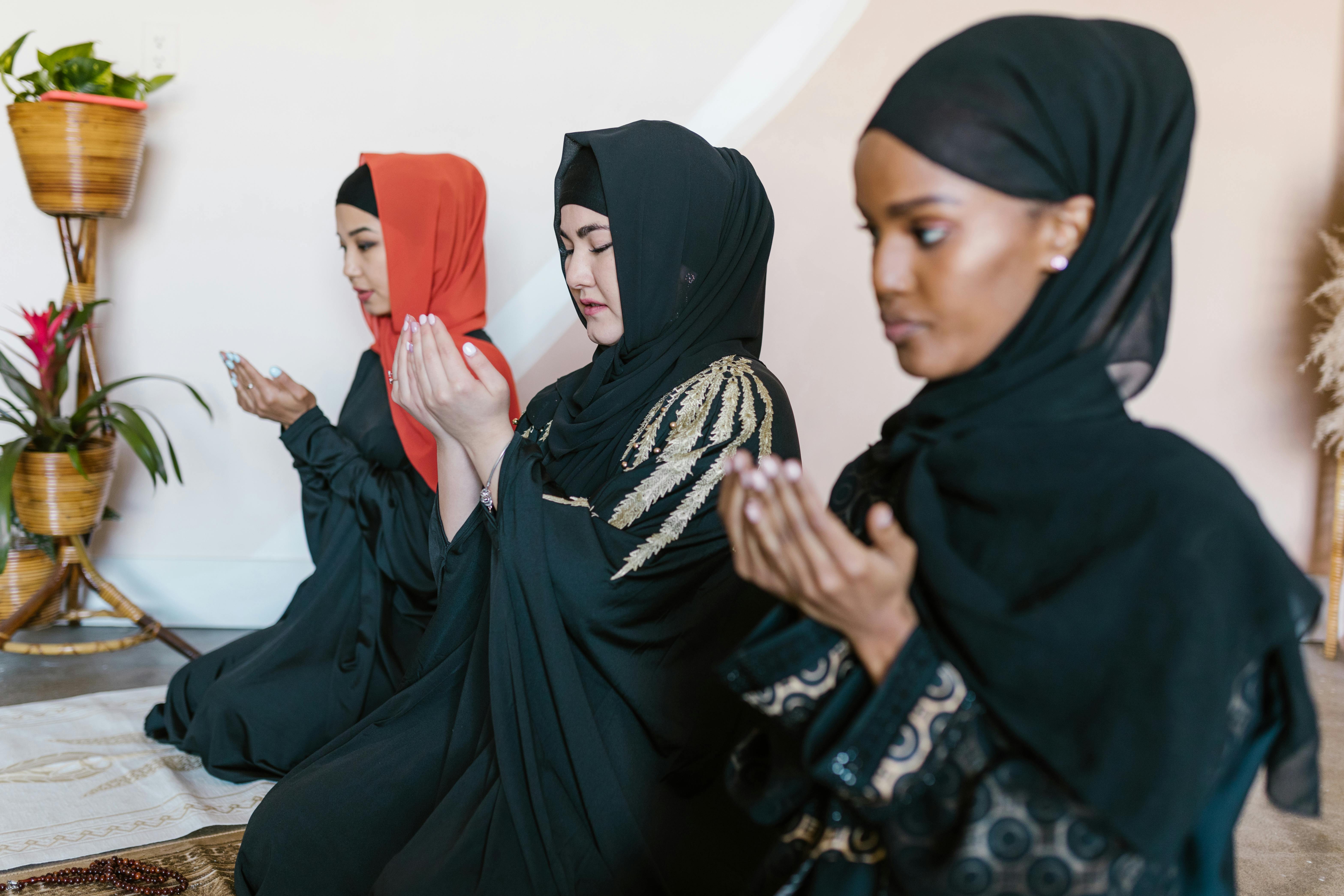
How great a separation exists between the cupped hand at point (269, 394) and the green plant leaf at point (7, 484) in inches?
27.5

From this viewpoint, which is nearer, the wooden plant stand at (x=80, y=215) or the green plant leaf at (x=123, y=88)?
the wooden plant stand at (x=80, y=215)

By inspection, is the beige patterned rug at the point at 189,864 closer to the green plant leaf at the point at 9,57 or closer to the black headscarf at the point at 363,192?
the black headscarf at the point at 363,192

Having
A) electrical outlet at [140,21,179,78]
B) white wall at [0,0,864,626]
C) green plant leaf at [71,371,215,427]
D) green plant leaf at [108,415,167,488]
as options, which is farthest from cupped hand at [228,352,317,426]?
electrical outlet at [140,21,179,78]

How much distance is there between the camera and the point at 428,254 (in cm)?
243

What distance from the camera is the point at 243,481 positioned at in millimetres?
3387

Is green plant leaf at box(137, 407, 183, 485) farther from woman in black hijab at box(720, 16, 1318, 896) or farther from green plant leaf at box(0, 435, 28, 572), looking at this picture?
woman in black hijab at box(720, 16, 1318, 896)

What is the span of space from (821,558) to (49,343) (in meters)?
2.79

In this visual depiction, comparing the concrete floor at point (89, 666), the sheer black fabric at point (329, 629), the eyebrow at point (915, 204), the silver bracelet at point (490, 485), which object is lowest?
the concrete floor at point (89, 666)

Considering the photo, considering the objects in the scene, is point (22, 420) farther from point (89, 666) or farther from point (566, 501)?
point (566, 501)

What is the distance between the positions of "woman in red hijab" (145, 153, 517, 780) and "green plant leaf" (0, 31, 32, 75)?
115 centimetres

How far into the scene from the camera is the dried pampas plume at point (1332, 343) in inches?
126

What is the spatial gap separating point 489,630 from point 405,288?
1.24 meters

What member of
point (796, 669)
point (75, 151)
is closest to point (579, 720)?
point (796, 669)

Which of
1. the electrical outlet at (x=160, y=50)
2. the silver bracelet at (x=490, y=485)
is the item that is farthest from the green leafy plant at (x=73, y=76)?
the silver bracelet at (x=490, y=485)
